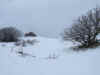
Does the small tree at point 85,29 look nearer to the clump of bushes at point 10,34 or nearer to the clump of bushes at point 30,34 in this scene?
the clump of bushes at point 30,34

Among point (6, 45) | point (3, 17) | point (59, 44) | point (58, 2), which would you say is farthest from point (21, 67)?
point (58, 2)

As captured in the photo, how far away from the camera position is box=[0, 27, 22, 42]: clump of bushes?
184 cm

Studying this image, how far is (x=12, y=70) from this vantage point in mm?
1667

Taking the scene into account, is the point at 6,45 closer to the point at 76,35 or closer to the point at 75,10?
the point at 76,35

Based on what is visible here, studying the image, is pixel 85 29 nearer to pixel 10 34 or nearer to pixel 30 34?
pixel 30 34

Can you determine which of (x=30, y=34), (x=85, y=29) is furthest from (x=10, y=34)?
(x=85, y=29)

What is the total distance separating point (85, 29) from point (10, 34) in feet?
4.21

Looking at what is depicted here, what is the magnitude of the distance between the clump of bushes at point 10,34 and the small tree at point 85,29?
81 centimetres

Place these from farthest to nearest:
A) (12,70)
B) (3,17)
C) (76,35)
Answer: (3,17), (76,35), (12,70)

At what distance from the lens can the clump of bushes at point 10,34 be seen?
1839 mm

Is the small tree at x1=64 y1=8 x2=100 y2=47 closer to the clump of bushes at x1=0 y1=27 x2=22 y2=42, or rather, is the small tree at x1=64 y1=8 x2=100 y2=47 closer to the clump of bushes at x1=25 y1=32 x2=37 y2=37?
the clump of bushes at x1=25 y1=32 x2=37 y2=37

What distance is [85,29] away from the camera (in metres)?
1.80

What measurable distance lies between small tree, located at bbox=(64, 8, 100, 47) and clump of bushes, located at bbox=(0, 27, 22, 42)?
812 mm

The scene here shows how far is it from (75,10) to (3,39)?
4.39 ft
